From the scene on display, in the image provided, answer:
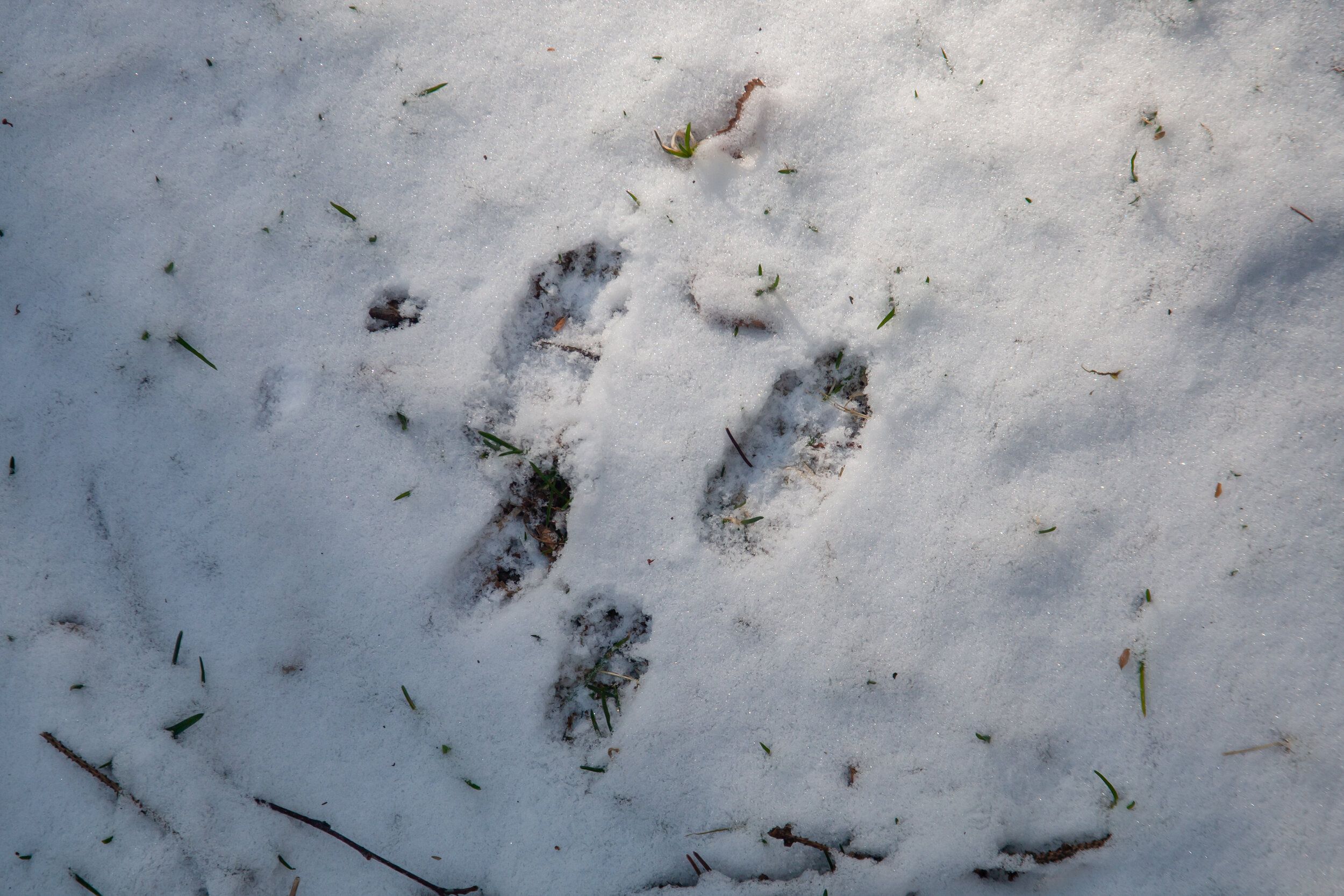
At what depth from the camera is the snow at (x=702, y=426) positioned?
2.23 metres

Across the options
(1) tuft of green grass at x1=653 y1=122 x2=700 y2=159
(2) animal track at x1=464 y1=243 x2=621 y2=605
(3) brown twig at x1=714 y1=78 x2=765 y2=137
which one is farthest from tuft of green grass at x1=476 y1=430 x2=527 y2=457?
(3) brown twig at x1=714 y1=78 x2=765 y2=137

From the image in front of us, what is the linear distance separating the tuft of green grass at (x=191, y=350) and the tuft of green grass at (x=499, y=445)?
2.97 ft

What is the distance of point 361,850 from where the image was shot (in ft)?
7.28

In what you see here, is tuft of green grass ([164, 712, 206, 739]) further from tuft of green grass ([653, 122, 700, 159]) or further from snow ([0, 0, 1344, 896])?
tuft of green grass ([653, 122, 700, 159])

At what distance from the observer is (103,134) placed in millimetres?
2252

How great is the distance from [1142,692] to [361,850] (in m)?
2.72

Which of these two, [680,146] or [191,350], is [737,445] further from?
[191,350]

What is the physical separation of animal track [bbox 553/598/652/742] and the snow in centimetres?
2

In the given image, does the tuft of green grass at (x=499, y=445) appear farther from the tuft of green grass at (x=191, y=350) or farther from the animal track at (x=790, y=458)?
the tuft of green grass at (x=191, y=350)

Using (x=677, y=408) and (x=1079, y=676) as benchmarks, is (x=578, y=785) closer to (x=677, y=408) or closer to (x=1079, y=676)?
(x=677, y=408)

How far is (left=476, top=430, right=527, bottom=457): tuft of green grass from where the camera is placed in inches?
87.4

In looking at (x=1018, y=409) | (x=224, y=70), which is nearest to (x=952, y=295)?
(x=1018, y=409)

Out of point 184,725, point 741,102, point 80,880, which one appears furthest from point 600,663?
point 741,102

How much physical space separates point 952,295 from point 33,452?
10.3 feet
